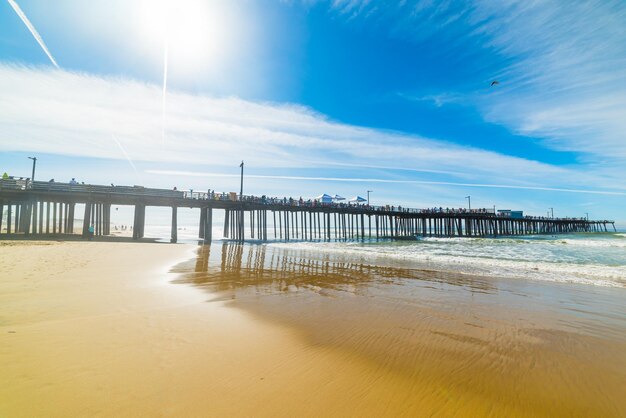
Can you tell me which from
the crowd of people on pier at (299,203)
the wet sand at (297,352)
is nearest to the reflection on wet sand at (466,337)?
the wet sand at (297,352)

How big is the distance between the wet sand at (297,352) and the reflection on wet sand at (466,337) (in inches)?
1.1

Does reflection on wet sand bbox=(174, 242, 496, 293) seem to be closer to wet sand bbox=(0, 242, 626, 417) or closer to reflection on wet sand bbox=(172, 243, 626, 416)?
reflection on wet sand bbox=(172, 243, 626, 416)

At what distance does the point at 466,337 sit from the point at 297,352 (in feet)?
9.87

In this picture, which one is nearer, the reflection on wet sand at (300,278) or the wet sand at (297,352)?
the wet sand at (297,352)

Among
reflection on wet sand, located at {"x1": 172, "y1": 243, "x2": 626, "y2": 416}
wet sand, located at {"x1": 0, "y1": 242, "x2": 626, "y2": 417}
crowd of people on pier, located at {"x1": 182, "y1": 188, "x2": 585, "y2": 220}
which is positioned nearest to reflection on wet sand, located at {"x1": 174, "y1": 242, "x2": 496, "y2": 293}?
reflection on wet sand, located at {"x1": 172, "y1": 243, "x2": 626, "y2": 416}

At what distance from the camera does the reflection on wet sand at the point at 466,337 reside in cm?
304

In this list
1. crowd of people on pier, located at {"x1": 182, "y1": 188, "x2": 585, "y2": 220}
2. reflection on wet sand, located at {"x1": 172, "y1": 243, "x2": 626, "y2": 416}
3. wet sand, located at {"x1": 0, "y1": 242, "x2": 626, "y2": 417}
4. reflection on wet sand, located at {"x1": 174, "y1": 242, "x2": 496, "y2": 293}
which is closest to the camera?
wet sand, located at {"x1": 0, "y1": 242, "x2": 626, "y2": 417}

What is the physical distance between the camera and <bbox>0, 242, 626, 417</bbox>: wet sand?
270 cm

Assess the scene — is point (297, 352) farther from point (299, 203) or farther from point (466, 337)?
point (299, 203)

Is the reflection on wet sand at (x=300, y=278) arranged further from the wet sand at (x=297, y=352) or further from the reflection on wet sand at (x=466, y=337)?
the wet sand at (x=297, y=352)

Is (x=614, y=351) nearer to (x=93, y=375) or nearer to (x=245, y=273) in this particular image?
(x=93, y=375)

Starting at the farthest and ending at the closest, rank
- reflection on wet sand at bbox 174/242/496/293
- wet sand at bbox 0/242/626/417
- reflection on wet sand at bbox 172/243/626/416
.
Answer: reflection on wet sand at bbox 174/242/496/293, reflection on wet sand at bbox 172/243/626/416, wet sand at bbox 0/242/626/417

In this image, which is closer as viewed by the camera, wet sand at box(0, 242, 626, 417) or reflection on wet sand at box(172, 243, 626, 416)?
wet sand at box(0, 242, 626, 417)

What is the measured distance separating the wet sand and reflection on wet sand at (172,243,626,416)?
3 centimetres
